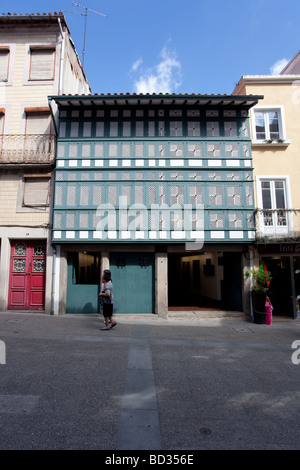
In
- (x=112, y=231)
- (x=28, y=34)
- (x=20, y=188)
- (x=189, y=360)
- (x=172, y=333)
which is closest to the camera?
(x=189, y=360)

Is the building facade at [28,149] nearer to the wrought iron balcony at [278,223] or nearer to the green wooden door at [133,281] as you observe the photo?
the green wooden door at [133,281]

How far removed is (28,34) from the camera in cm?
1192

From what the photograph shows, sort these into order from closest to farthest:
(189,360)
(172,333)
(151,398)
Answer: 1. (151,398)
2. (189,360)
3. (172,333)

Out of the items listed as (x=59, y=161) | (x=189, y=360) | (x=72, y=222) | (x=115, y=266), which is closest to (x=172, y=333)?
(x=189, y=360)

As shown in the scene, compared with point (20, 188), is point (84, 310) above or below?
below

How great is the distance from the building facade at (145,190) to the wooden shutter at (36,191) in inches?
30.5

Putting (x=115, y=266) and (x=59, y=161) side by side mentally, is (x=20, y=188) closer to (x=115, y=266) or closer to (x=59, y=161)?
(x=59, y=161)

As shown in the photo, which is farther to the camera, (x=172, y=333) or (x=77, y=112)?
(x=77, y=112)

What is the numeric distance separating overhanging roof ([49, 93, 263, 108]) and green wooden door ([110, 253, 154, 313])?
6409 mm

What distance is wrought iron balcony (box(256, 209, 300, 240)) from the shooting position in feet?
34.7

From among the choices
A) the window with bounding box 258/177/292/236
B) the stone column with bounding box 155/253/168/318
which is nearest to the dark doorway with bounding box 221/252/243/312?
the window with bounding box 258/177/292/236

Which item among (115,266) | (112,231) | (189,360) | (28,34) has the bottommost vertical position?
(189,360)

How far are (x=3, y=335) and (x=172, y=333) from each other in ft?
16.2

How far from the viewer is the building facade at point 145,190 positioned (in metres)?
10.5
